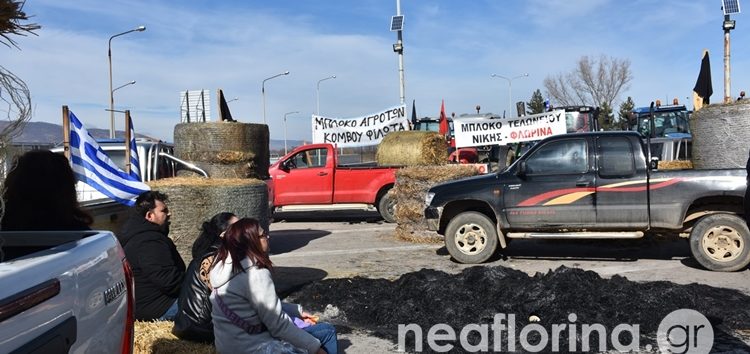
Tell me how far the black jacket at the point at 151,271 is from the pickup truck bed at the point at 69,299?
2.20 metres

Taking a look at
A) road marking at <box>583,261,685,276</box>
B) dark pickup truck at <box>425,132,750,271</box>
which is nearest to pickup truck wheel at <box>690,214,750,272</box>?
dark pickup truck at <box>425,132,750,271</box>

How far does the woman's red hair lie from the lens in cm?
364

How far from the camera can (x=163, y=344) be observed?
4113 mm

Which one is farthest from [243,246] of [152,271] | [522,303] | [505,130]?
[505,130]

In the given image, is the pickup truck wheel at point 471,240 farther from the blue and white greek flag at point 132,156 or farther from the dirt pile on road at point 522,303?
the blue and white greek flag at point 132,156

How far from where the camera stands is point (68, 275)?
76.2 inches

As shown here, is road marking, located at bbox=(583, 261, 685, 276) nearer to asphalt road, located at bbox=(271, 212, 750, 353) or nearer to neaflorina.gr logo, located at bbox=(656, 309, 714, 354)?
asphalt road, located at bbox=(271, 212, 750, 353)

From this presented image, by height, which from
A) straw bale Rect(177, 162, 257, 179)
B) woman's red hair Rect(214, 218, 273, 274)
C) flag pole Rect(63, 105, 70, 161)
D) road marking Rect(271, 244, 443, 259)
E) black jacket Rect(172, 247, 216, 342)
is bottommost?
road marking Rect(271, 244, 443, 259)

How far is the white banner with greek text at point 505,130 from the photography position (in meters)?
14.5

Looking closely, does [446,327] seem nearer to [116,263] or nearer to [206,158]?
[116,263]

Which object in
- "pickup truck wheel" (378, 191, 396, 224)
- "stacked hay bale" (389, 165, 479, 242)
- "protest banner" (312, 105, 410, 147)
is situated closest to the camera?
"stacked hay bale" (389, 165, 479, 242)

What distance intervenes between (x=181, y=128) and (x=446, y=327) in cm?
561

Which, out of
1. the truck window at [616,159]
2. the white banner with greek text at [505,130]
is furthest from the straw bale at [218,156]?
the white banner with greek text at [505,130]

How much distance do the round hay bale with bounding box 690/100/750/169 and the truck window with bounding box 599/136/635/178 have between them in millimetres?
2086
